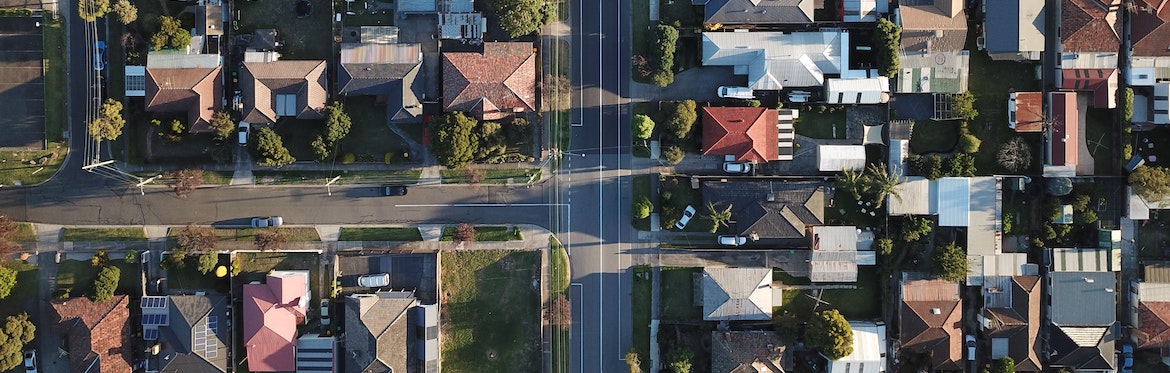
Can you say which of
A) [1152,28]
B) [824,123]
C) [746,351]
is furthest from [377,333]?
[1152,28]

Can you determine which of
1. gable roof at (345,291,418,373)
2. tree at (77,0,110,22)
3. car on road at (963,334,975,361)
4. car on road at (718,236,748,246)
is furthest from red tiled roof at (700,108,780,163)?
tree at (77,0,110,22)

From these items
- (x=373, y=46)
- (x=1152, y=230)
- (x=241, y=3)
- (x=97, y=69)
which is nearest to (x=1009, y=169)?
(x=1152, y=230)

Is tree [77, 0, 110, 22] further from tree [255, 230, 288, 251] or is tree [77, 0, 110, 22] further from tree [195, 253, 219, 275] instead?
tree [255, 230, 288, 251]

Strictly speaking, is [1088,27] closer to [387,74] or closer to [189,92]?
[387,74]

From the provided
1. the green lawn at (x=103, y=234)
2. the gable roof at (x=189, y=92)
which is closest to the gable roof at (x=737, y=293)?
the gable roof at (x=189, y=92)

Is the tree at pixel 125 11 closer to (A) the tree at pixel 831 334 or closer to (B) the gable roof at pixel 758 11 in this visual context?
(B) the gable roof at pixel 758 11
